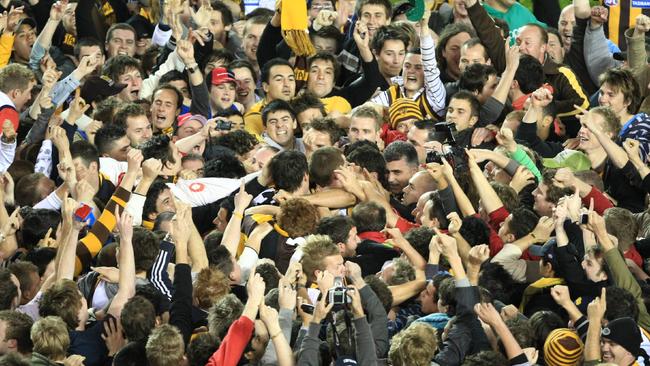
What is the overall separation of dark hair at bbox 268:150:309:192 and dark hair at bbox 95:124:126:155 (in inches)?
77.4

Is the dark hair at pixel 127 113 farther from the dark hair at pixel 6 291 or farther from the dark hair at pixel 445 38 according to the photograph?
the dark hair at pixel 6 291

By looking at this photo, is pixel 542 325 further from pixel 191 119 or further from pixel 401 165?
pixel 191 119

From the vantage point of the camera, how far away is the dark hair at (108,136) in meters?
14.6

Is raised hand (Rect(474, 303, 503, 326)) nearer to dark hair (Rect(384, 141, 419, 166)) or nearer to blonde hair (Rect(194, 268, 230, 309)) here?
blonde hair (Rect(194, 268, 230, 309))

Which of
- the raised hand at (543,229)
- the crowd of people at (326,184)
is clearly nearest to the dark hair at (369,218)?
the crowd of people at (326,184)

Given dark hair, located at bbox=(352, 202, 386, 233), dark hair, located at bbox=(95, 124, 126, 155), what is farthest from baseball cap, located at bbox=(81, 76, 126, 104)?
dark hair, located at bbox=(352, 202, 386, 233)

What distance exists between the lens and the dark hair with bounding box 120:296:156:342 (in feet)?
36.7

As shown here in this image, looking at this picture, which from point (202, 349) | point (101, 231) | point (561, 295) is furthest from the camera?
point (101, 231)

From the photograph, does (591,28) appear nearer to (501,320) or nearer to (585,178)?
(585,178)

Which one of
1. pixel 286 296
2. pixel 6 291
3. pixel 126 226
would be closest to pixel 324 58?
pixel 126 226

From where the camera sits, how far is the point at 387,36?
15492 millimetres

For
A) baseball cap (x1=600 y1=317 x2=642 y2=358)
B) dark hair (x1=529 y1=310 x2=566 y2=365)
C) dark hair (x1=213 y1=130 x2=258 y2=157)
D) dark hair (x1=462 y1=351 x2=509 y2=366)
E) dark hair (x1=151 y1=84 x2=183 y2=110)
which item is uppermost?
baseball cap (x1=600 y1=317 x2=642 y2=358)

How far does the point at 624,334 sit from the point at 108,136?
5.40m

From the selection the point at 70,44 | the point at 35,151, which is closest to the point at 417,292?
the point at 35,151
